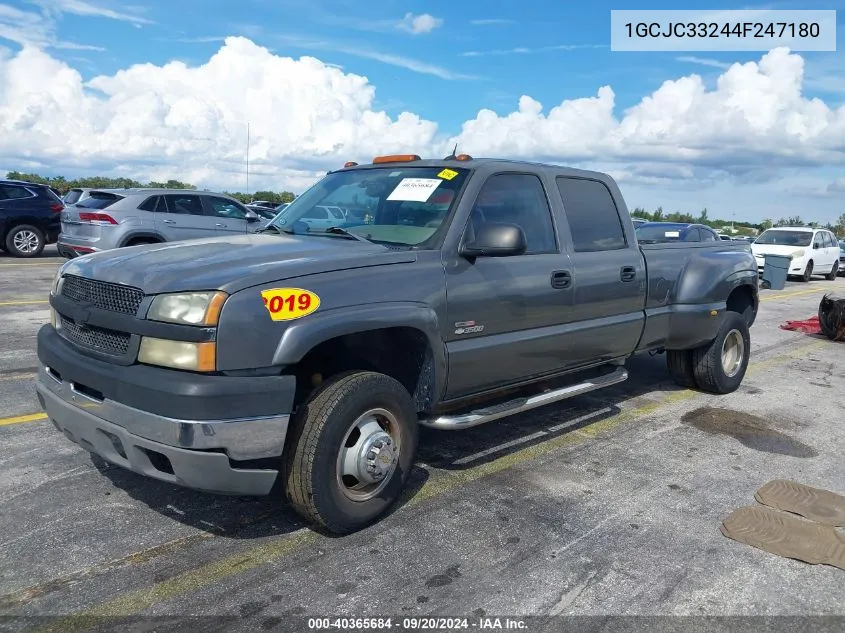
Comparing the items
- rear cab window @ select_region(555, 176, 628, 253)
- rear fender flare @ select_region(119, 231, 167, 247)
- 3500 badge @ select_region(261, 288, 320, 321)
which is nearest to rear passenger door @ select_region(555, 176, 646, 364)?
rear cab window @ select_region(555, 176, 628, 253)

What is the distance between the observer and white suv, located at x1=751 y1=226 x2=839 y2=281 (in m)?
21.6

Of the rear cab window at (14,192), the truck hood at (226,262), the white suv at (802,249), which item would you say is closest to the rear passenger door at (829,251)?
the white suv at (802,249)

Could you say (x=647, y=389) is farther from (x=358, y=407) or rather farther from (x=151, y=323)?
(x=151, y=323)

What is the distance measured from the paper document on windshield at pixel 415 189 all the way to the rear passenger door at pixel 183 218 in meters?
10.1

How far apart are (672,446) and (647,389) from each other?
1691 millimetres

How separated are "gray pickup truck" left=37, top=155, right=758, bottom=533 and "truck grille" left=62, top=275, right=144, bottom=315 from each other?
0.01 m

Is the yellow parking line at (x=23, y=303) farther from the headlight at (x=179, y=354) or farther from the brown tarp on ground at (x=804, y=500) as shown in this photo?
the brown tarp on ground at (x=804, y=500)

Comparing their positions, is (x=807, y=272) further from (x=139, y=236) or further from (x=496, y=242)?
(x=496, y=242)

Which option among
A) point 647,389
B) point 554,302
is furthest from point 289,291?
point 647,389

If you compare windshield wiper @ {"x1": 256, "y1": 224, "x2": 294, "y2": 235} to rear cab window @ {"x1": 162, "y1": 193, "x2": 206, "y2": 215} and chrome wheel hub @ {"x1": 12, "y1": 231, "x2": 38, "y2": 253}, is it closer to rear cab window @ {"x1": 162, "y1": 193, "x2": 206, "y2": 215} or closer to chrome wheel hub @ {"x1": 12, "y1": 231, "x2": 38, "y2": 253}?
rear cab window @ {"x1": 162, "y1": 193, "x2": 206, "y2": 215}

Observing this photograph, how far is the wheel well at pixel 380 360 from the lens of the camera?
363 cm

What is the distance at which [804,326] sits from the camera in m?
11.1

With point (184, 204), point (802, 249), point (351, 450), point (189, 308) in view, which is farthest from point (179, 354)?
point (802, 249)

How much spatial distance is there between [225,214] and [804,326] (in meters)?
10.8
